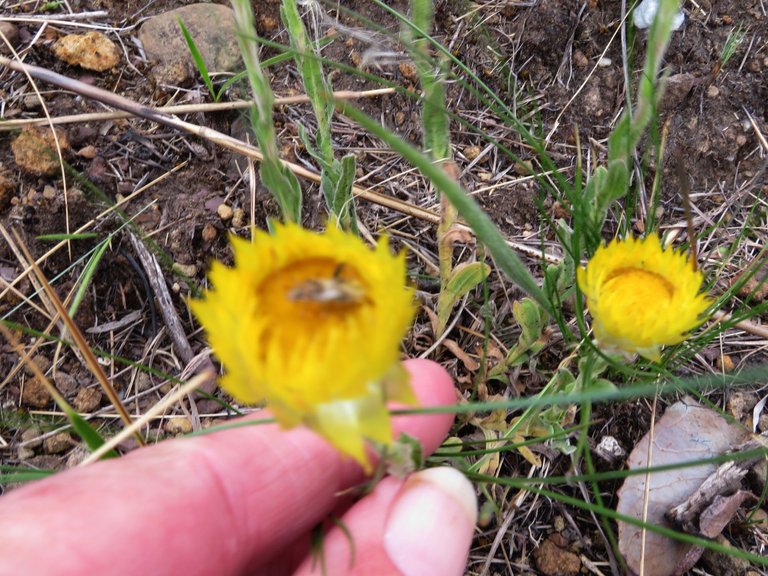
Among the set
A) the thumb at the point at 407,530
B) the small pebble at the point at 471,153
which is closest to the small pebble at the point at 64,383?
the thumb at the point at 407,530

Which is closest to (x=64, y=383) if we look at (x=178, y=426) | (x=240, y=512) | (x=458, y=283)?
(x=178, y=426)

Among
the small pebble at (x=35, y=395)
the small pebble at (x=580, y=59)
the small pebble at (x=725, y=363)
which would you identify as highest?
the small pebble at (x=580, y=59)

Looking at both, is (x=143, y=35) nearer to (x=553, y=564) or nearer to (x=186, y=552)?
(x=186, y=552)

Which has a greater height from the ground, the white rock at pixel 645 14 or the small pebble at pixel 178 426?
the white rock at pixel 645 14

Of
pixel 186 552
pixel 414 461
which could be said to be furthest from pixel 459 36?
pixel 186 552

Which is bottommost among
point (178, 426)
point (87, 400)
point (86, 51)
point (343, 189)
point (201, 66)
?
point (178, 426)

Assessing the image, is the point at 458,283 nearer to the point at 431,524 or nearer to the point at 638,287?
the point at 638,287

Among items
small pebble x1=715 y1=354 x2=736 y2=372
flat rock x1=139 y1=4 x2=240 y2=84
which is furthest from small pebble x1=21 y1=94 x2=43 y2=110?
small pebble x1=715 y1=354 x2=736 y2=372

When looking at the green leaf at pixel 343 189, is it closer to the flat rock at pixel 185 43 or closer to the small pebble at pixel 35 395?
the flat rock at pixel 185 43
